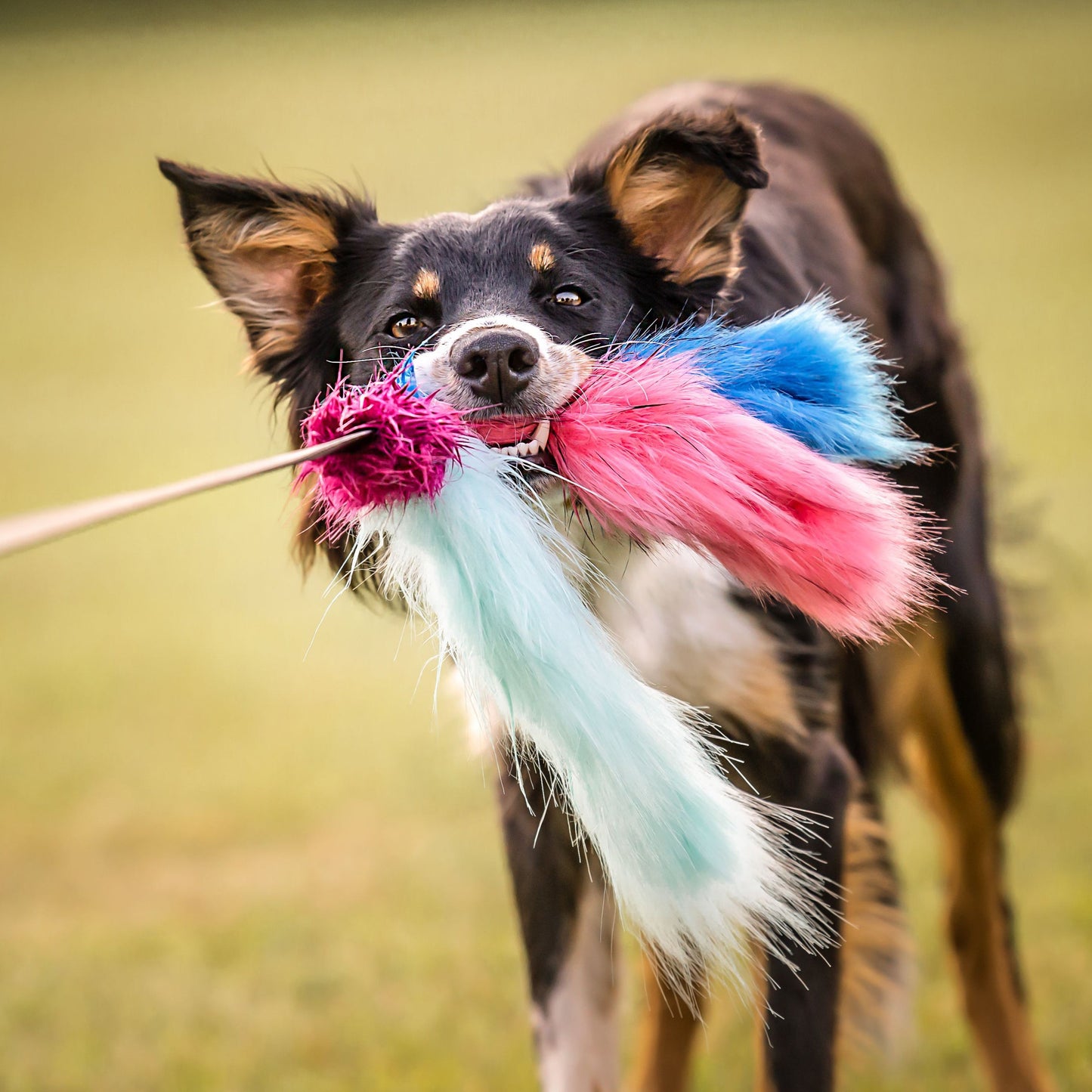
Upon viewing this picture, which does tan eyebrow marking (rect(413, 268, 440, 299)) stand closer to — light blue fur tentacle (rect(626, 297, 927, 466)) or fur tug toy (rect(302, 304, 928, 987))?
fur tug toy (rect(302, 304, 928, 987))

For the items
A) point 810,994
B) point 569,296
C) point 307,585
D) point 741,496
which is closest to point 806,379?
point 741,496

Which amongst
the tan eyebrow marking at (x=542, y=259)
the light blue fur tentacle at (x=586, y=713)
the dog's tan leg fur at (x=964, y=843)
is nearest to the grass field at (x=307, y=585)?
the dog's tan leg fur at (x=964, y=843)

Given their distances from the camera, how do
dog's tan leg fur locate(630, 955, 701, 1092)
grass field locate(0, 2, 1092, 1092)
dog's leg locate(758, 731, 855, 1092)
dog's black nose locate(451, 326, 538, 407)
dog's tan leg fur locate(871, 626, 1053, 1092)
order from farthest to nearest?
grass field locate(0, 2, 1092, 1092)
dog's tan leg fur locate(871, 626, 1053, 1092)
dog's tan leg fur locate(630, 955, 701, 1092)
dog's leg locate(758, 731, 855, 1092)
dog's black nose locate(451, 326, 538, 407)

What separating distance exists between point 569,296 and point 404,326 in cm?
26

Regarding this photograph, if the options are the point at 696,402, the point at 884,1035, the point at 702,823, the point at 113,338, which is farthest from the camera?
the point at 113,338

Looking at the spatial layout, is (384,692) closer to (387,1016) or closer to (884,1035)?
(387,1016)

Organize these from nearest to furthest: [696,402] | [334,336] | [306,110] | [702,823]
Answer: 1. [702,823]
2. [696,402]
3. [334,336]
4. [306,110]

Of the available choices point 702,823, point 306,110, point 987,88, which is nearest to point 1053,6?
point 987,88

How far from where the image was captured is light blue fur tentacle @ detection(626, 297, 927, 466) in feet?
6.22

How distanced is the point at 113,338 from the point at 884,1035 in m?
8.58

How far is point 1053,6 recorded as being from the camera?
13.1 metres

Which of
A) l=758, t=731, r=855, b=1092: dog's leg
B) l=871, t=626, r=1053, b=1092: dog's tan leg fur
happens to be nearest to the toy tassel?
l=758, t=731, r=855, b=1092: dog's leg

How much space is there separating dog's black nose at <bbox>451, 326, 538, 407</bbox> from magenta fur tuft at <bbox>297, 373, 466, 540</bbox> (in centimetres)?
9

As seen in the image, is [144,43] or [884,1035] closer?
[884,1035]
